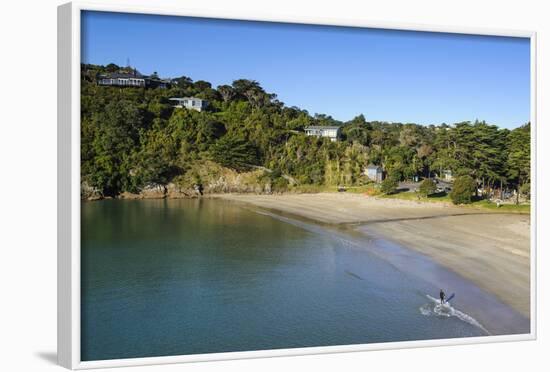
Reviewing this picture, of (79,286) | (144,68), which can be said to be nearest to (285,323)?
(79,286)

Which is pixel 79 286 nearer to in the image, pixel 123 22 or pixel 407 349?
pixel 123 22

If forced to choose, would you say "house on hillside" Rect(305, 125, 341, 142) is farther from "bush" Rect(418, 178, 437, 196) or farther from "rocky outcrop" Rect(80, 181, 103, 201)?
"rocky outcrop" Rect(80, 181, 103, 201)

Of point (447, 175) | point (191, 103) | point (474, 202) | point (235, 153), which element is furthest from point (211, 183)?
point (474, 202)

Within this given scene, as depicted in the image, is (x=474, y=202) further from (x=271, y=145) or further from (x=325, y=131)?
(x=271, y=145)

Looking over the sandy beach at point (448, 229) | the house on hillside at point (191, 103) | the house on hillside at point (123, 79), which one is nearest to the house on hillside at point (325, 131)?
the sandy beach at point (448, 229)

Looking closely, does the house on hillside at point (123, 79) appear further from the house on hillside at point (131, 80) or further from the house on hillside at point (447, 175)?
the house on hillside at point (447, 175)

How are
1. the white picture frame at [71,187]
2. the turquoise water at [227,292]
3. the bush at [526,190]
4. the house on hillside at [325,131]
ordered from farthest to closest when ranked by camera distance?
the house on hillside at [325,131] < the bush at [526,190] < the turquoise water at [227,292] < the white picture frame at [71,187]
